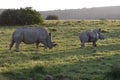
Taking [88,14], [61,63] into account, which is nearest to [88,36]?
[61,63]

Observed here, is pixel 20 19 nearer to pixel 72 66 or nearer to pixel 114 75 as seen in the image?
pixel 72 66

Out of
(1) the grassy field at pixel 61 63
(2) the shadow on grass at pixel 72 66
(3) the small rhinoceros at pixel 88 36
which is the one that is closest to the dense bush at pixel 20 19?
(3) the small rhinoceros at pixel 88 36

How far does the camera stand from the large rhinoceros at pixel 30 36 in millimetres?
24281

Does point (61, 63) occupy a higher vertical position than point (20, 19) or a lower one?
higher

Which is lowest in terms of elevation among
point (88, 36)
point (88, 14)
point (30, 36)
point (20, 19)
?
point (88, 14)

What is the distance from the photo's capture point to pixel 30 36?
80.1 ft

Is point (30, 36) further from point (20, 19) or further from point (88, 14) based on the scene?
point (88, 14)

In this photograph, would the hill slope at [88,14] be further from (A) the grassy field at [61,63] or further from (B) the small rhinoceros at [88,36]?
(A) the grassy field at [61,63]

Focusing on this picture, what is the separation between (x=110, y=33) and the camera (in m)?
36.4

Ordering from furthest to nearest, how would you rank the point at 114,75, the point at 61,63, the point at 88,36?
the point at 88,36
the point at 61,63
the point at 114,75

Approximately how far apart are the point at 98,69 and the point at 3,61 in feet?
13.2

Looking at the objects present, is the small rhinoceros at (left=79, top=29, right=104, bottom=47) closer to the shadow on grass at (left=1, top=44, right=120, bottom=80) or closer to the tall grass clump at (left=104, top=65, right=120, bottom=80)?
the shadow on grass at (left=1, top=44, right=120, bottom=80)

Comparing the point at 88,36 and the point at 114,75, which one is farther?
the point at 88,36

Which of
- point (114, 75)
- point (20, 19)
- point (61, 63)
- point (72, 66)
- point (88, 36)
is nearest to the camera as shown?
point (114, 75)
